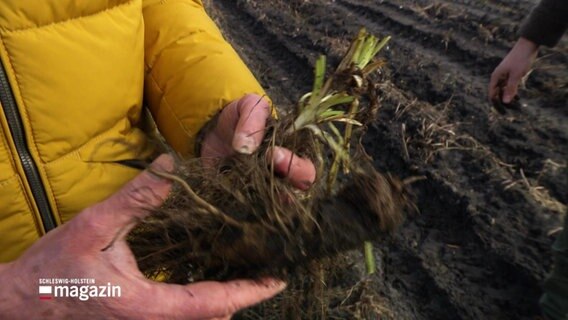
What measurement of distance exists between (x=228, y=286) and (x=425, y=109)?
2254mm

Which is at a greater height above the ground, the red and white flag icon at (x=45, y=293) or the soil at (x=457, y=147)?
the red and white flag icon at (x=45, y=293)

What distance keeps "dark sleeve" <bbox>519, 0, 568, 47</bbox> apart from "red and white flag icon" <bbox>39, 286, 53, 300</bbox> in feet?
6.04

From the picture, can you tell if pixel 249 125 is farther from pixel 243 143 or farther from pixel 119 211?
pixel 119 211

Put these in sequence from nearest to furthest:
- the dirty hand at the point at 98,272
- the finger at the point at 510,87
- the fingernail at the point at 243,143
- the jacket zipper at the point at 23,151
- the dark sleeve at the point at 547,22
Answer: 1. the dirty hand at the point at 98,272
2. the jacket zipper at the point at 23,151
3. the fingernail at the point at 243,143
4. the dark sleeve at the point at 547,22
5. the finger at the point at 510,87

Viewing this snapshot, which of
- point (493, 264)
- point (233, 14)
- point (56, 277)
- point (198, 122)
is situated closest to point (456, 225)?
point (493, 264)

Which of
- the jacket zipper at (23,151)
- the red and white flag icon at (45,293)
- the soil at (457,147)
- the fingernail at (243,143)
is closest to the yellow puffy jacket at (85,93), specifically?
the jacket zipper at (23,151)

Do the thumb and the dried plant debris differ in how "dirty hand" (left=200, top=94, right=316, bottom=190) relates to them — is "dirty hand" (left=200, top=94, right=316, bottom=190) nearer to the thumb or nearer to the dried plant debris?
the dried plant debris

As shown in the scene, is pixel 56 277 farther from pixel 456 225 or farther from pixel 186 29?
pixel 456 225

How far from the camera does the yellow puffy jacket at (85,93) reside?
0.99 metres

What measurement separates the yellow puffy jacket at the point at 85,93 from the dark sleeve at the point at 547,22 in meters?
1.22

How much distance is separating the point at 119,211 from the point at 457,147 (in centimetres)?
206

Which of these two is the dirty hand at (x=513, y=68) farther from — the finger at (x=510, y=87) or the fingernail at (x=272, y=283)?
the fingernail at (x=272, y=283)

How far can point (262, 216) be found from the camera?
3.51 feet

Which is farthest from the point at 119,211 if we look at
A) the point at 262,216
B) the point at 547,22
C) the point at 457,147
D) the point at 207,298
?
the point at 457,147
